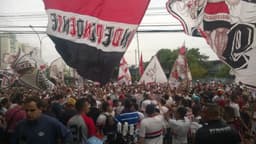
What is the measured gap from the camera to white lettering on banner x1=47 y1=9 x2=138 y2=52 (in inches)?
343

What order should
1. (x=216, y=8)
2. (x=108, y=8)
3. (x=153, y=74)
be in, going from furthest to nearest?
(x=153, y=74) < (x=216, y=8) < (x=108, y=8)

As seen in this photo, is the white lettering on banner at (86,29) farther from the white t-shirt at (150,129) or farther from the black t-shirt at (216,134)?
the black t-shirt at (216,134)

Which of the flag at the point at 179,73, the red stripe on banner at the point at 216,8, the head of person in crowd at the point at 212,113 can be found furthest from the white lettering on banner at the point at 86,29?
the flag at the point at 179,73

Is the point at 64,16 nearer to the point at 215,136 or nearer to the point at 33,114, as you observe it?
the point at 33,114

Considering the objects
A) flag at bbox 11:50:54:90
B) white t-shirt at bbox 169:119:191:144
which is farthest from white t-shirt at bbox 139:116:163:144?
flag at bbox 11:50:54:90

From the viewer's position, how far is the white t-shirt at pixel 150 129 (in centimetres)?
904

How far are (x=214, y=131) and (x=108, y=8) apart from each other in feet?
12.1

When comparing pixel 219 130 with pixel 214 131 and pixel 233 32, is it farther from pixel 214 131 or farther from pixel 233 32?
pixel 233 32

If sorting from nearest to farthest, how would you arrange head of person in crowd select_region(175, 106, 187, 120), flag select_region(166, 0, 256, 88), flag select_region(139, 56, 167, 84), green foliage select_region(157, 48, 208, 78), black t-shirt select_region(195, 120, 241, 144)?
black t-shirt select_region(195, 120, 241, 144), head of person in crowd select_region(175, 106, 187, 120), flag select_region(166, 0, 256, 88), flag select_region(139, 56, 167, 84), green foliage select_region(157, 48, 208, 78)

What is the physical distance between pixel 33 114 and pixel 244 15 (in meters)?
6.74

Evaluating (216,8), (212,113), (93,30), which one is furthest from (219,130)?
(216,8)

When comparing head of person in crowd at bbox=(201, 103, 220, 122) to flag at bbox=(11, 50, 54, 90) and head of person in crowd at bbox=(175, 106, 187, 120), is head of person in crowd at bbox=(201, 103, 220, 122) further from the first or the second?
flag at bbox=(11, 50, 54, 90)

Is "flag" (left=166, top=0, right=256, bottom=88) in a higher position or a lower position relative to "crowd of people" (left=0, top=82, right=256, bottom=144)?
higher

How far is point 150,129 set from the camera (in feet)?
29.7
